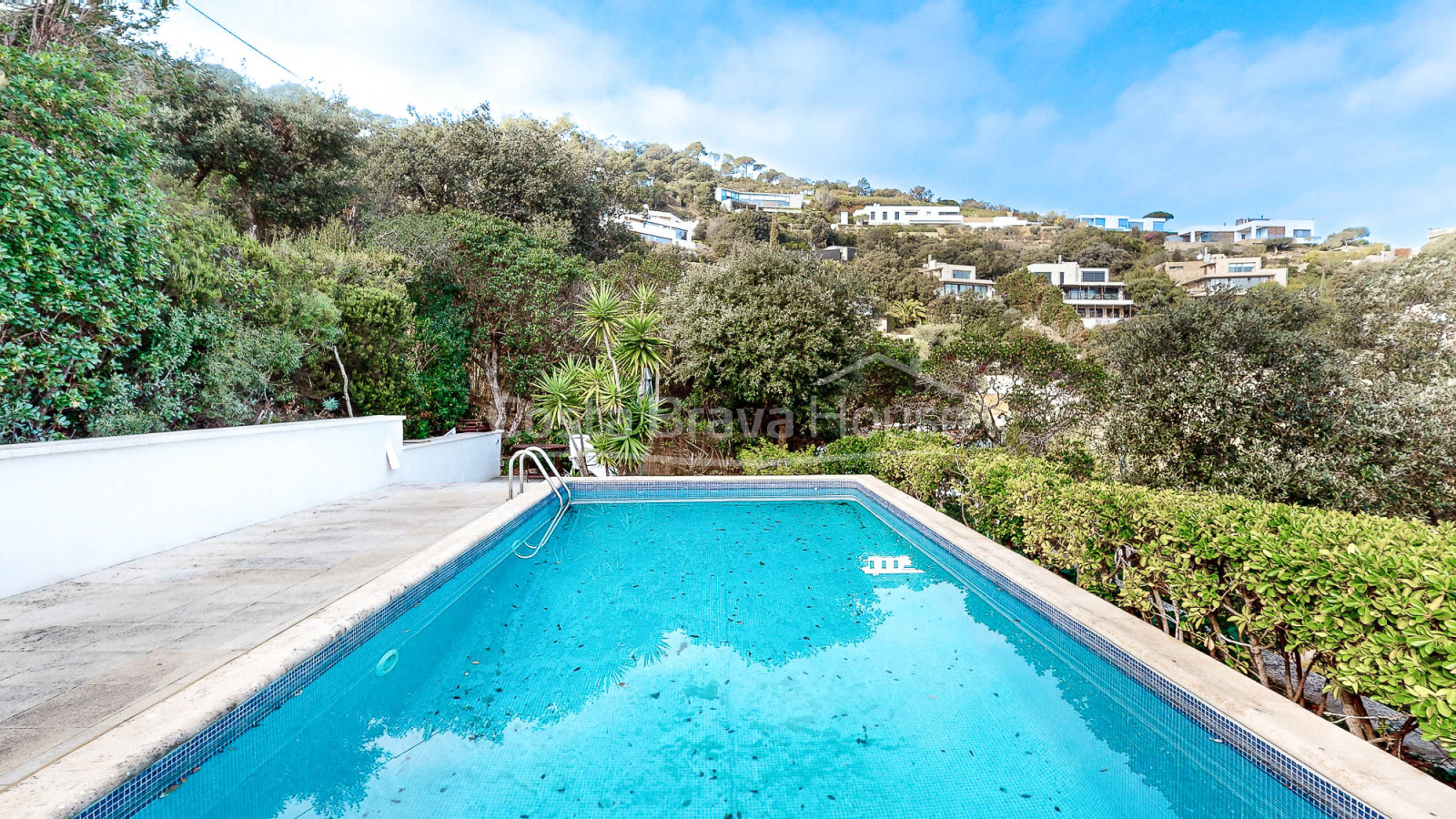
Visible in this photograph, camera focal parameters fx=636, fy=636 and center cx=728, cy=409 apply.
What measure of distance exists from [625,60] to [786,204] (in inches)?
2581

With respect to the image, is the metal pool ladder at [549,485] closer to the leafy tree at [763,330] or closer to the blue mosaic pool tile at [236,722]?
the blue mosaic pool tile at [236,722]

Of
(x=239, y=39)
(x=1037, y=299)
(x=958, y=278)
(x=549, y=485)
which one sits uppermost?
(x=958, y=278)

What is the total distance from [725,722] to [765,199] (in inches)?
3457

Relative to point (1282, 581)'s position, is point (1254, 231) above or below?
above

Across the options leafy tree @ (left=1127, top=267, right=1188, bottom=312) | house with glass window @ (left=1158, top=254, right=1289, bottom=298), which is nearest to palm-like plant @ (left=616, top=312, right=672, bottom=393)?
leafy tree @ (left=1127, top=267, right=1188, bottom=312)

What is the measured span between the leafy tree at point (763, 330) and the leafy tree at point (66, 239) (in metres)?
6.03

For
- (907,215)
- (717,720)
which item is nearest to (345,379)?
(717,720)

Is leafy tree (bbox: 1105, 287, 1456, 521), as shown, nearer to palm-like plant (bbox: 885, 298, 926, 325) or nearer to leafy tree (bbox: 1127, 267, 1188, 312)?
palm-like plant (bbox: 885, 298, 926, 325)

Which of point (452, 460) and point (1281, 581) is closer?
point (1281, 581)

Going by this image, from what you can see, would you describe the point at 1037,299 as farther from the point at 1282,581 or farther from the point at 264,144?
the point at 1282,581

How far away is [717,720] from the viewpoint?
2947mm

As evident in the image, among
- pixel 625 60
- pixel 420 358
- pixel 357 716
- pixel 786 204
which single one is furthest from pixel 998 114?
pixel 357 716

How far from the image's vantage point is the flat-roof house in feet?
173

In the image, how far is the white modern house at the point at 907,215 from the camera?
254 feet
